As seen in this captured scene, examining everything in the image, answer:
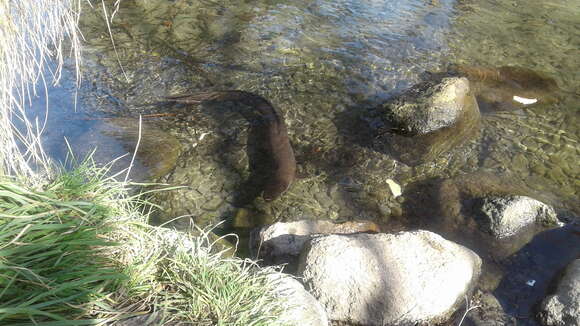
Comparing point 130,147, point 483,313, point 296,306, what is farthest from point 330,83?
point 296,306

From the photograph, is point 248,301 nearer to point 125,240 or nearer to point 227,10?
point 125,240

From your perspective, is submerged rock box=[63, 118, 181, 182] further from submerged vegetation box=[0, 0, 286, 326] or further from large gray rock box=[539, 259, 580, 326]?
large gray rock box=[539, 259, 580, 326]

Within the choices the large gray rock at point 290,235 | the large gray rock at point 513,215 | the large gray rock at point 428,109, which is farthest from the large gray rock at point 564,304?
the large gray rock at point 428,109

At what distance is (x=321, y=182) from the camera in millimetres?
5098

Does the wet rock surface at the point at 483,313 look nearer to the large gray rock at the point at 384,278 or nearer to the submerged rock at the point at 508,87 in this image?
the large gray rock at the point at 384,278

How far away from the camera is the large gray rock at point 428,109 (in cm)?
574

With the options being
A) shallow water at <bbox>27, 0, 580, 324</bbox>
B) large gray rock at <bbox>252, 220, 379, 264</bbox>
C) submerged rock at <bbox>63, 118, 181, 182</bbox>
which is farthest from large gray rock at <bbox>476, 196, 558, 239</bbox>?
submerged rock at <bbox>63, 118, 181, 182</bbox>

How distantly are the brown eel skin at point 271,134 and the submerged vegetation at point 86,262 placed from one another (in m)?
2.24

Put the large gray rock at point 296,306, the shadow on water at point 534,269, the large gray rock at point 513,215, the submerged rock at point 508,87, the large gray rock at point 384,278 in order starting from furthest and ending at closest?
the submerged rock at point 508,87
the large gray rock at point 513,215
the shadow on water at point 534,269
the large gray rock at point 384,278
the large gray rock at point 296,306

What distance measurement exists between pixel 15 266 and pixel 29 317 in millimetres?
240

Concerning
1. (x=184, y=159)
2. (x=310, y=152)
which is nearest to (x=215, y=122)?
(x=184, y=159)

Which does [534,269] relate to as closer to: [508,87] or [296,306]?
[296,306]

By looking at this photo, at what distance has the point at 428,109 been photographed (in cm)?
573

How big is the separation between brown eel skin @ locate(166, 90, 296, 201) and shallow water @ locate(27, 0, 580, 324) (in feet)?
0.48
